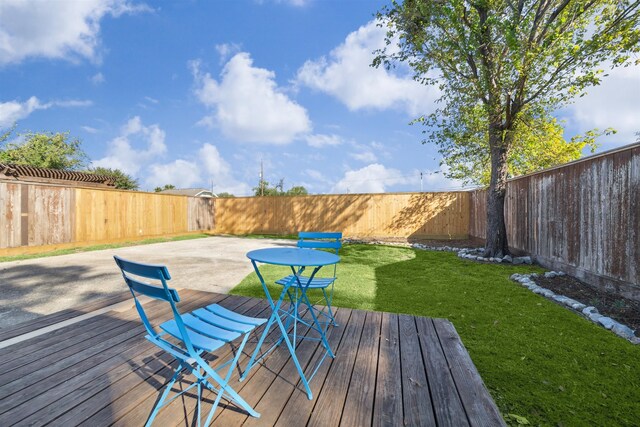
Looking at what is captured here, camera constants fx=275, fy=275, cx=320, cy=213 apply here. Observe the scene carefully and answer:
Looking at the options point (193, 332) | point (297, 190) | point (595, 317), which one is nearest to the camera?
point (193, 332)

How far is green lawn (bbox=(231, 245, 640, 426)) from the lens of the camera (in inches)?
66.3

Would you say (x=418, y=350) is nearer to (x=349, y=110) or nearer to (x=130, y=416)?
(x=130, y=416)

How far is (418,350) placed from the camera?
1.95m

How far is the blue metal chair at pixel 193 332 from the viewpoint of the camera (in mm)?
1183

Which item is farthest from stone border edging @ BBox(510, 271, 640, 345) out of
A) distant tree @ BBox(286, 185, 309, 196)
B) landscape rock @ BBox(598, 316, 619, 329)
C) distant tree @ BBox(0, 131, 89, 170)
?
distant tree @ BBox(286, 185, 309, 196)

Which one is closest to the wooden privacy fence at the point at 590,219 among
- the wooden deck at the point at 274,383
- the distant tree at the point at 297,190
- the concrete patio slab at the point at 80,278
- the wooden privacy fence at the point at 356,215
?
the wooden deck at the point at 274,383

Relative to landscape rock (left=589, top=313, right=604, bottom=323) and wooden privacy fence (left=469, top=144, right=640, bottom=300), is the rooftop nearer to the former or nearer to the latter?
landscape rock (left=589, top=313, right=604, bottom=323)

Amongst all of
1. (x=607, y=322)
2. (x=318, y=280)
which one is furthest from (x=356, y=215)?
(x=318, y=280)

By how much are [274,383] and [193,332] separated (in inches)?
21.1

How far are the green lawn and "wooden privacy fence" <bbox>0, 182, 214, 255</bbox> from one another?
7.41 meters

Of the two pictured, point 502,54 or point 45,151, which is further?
point 45,151

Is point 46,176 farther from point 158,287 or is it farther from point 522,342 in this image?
point 522,342

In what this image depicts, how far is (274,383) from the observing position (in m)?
1.56

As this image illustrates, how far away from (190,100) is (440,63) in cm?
1969
